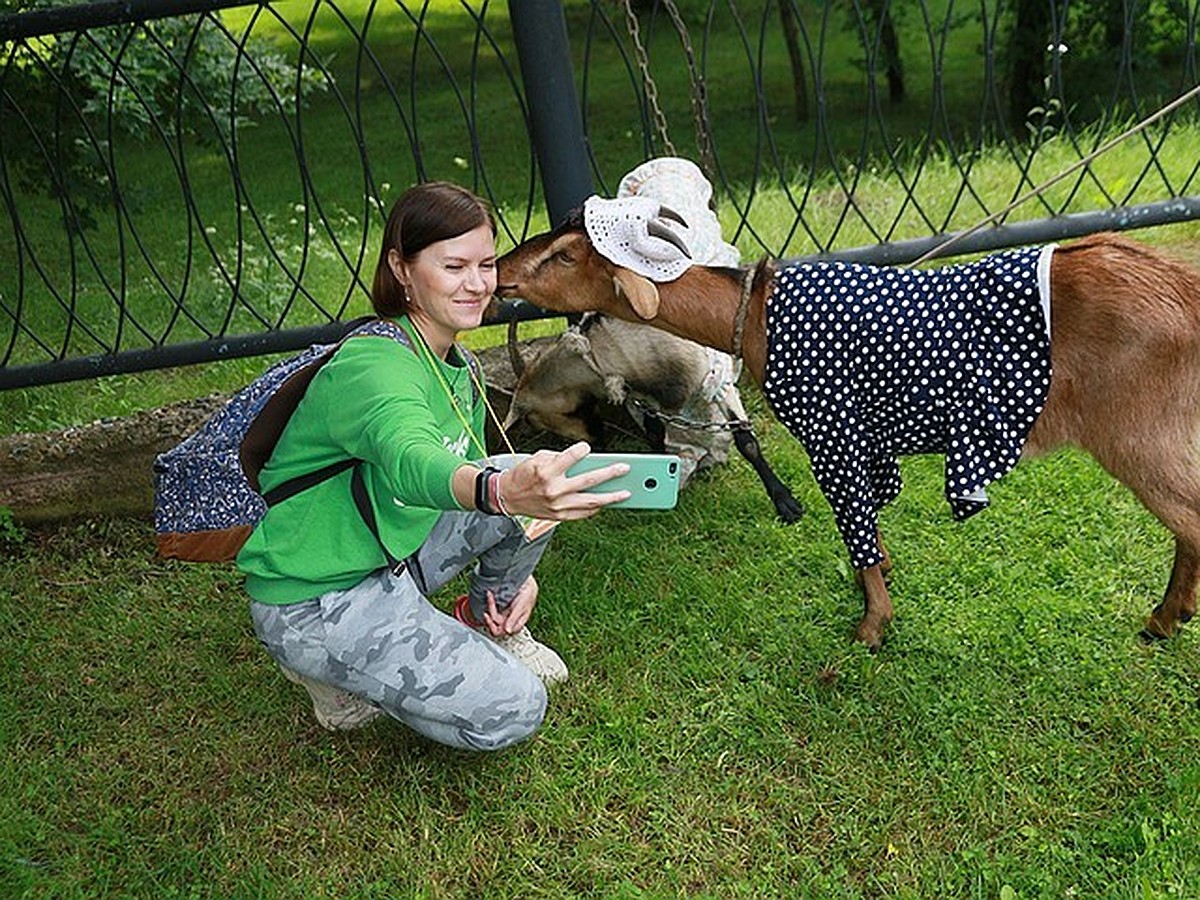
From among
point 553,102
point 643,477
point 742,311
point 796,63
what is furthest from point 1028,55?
point 643,477

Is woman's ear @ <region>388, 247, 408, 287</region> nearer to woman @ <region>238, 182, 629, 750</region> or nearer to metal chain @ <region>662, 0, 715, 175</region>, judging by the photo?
woman @ <region>238, 182, 629, 750</region>

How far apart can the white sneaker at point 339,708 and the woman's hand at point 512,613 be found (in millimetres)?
380

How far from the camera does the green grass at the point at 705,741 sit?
9.15 feet

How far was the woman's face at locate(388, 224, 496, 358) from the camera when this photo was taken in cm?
267

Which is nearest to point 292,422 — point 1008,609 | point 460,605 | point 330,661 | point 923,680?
point 330,661

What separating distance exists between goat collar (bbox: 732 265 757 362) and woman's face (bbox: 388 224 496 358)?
0.71m

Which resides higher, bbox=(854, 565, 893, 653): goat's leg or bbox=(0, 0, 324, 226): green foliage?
bbox=(0, 0, 324, 226): green foliage

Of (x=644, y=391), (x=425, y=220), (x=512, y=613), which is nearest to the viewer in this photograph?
(x=425, y=220)

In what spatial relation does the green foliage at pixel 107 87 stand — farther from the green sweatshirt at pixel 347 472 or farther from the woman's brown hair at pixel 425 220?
the green sweatshirt at pixel 347 472

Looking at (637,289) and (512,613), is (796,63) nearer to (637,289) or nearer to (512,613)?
(637,289)

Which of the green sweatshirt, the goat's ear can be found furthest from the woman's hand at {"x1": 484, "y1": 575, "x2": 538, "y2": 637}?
the goat's ear

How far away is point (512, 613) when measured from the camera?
131 inches

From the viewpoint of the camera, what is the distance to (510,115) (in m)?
12.9

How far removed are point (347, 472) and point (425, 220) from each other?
1.95 feet
